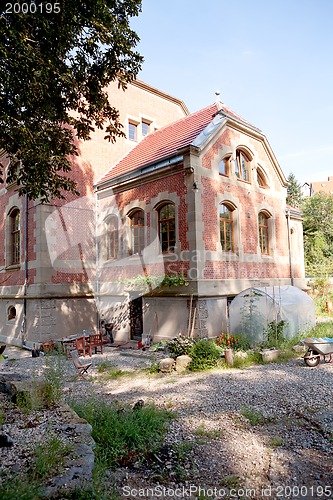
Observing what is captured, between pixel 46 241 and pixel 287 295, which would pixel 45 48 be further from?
pixel 287 295

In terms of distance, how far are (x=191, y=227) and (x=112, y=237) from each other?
15.7 ft

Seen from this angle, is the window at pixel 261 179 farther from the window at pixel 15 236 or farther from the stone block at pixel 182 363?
the window at pixel 15 236

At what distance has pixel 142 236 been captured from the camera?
13914 millimetres

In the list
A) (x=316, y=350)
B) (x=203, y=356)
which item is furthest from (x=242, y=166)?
(x=203, y=356)

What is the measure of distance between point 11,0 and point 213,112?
29.8 ft

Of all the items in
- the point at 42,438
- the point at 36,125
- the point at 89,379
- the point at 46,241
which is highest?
the point at 36,125

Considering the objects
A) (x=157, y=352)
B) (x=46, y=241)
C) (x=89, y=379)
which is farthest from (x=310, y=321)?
(x=46, y=241)

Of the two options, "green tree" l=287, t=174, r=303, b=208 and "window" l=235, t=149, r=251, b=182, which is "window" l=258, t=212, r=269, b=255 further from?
"green tree" l=287, t=174, r=303, b=208

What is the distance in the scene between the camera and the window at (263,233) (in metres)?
15.2

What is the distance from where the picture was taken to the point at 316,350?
356 inches

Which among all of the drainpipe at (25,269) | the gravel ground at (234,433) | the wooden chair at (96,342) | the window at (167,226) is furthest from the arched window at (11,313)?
the gravel ground at (234,433)

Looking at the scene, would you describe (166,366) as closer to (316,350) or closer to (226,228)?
(316,350)

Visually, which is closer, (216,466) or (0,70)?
(216,466)

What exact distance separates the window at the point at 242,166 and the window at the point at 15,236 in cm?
1001
